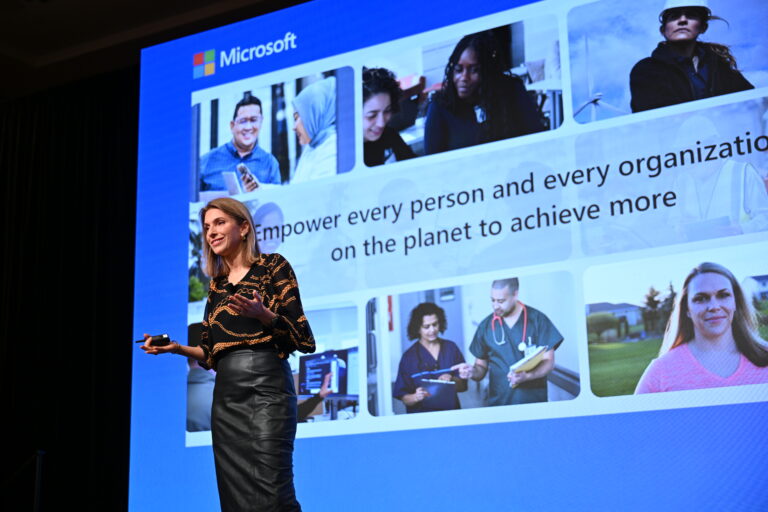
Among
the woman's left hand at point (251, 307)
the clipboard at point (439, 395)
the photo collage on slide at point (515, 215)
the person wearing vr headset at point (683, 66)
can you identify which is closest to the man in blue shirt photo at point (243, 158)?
the photo collage on slide at point (515, 215)

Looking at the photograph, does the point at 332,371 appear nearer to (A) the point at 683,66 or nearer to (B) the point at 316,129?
(B) the point at 316,129

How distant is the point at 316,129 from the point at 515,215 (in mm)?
1020

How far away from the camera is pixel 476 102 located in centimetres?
326

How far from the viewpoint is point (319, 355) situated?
3.34 m

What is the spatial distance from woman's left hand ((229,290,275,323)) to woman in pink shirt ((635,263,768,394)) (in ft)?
4.44

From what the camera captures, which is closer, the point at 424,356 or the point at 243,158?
the point at 424,356

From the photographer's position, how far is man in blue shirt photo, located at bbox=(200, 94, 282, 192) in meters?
3.66

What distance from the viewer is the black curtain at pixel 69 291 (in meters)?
4.38

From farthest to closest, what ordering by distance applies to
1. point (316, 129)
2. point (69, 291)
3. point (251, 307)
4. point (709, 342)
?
point (69, 291) < point (316, 129) < point (709, 342) < point (251, 307)

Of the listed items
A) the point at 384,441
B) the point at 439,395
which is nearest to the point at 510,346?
the point at 439,395

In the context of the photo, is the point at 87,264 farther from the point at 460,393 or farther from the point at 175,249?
the point at 460,393

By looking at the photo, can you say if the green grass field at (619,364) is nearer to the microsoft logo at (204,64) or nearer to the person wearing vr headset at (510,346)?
the person wearing vr headset at (510,346)

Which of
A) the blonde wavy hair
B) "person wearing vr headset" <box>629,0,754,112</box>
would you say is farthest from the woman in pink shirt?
the blonde wavy hair

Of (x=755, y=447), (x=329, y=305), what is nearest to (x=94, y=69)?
(x=329, y=305)
